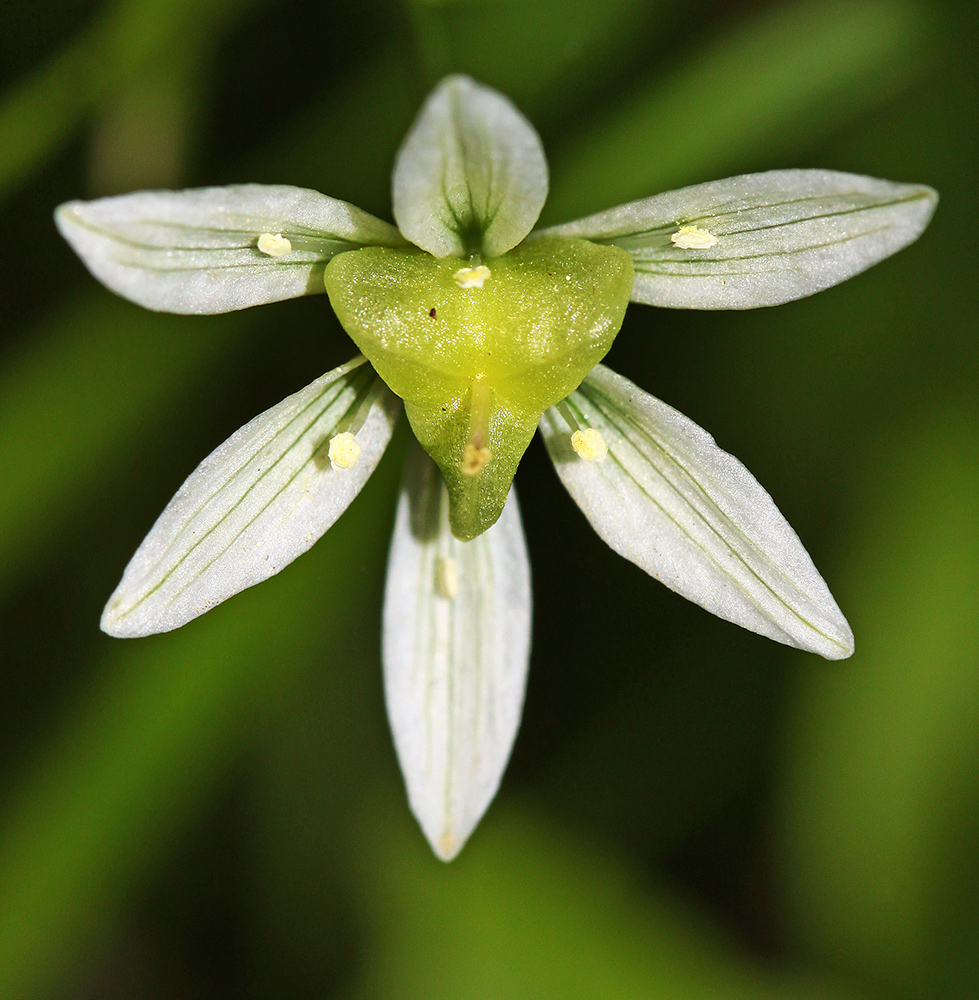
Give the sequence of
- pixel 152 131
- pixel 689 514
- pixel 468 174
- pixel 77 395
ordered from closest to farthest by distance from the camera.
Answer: pixel 468 174
pixel 689 514
pixel 77 395
pixel 152 131

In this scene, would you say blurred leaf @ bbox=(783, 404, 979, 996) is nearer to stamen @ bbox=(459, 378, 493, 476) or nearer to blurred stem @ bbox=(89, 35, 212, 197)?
stamen @ bbox=(459, 378, 493, 476)

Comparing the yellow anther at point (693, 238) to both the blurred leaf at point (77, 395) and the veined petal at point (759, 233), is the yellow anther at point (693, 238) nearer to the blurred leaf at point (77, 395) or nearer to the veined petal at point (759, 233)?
the veined petal at point (759, 233)

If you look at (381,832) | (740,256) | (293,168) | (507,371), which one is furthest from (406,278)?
(381,832)

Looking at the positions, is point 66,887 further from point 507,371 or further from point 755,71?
point 755,71

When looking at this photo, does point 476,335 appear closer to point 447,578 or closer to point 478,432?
point 478,432

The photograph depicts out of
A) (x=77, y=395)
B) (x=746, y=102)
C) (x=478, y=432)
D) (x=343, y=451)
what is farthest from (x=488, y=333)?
(x=746, y=102)

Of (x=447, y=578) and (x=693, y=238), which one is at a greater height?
(x=693, y=238)
